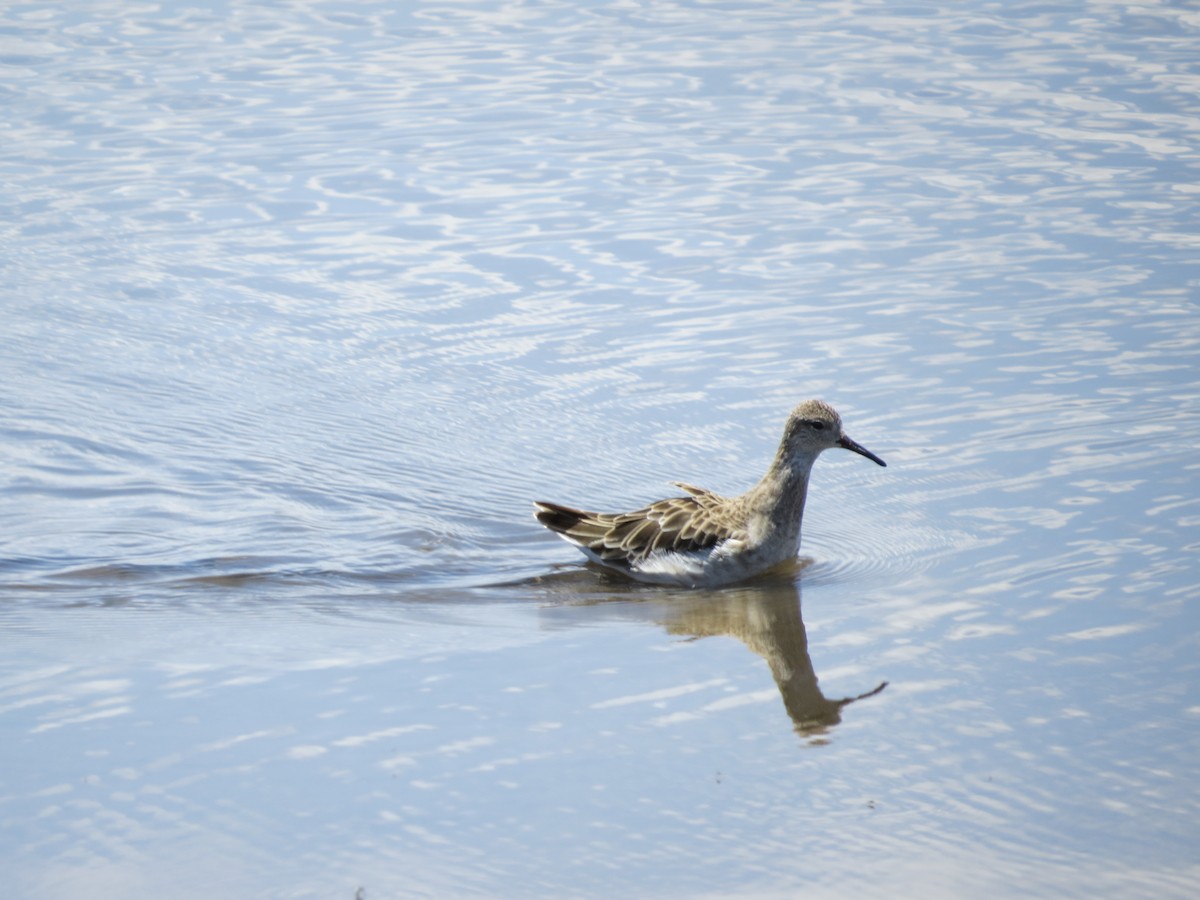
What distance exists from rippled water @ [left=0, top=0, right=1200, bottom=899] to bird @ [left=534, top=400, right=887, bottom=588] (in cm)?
21

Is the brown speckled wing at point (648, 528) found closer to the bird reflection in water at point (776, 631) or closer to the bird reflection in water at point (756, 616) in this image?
the bird reflection in water at point (756, 616)

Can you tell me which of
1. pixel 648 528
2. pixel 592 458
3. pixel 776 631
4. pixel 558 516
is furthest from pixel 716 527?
pixel 592 458

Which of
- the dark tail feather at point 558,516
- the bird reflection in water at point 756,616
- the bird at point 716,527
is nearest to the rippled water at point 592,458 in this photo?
the bird reflection in water at point 756,616

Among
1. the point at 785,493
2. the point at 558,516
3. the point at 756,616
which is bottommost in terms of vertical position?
the point at 756,616

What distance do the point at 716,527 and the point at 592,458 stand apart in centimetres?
187

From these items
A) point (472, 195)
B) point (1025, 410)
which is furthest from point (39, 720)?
point (472, 195)

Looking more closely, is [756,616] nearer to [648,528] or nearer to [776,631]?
[776,631]

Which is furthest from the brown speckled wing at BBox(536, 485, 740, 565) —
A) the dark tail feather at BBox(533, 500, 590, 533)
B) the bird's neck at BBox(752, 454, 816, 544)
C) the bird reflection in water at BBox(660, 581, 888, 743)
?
the bird reflection in water at BBox(660, 581, 888, 743)

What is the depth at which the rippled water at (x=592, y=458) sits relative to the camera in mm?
6816

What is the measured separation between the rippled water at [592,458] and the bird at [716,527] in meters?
0.21

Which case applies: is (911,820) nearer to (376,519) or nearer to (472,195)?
(376,519)

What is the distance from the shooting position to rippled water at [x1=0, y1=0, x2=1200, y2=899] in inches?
268

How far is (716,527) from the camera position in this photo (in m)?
10.3

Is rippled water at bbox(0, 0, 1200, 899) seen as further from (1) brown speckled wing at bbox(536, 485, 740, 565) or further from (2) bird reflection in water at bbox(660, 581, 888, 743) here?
(1) brown speckled wing at bbox(536, 485, 740, 565)
